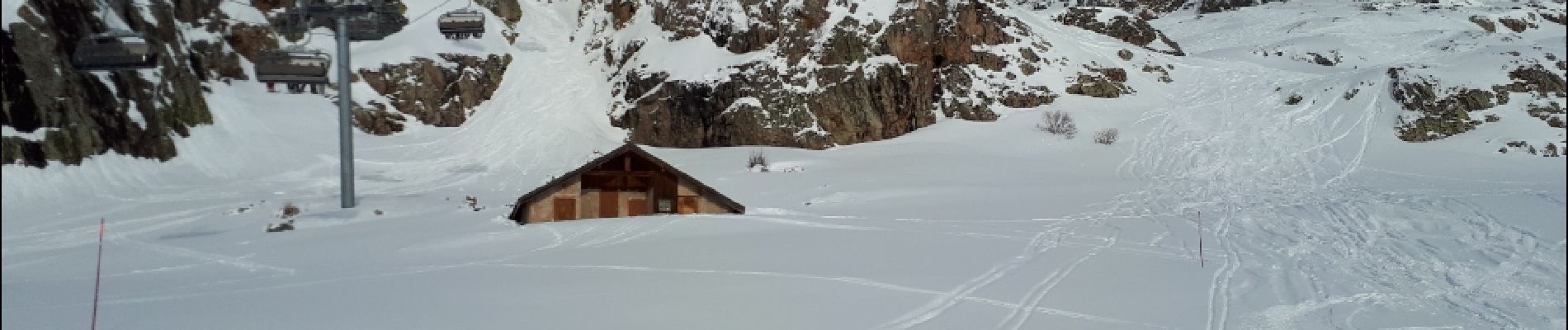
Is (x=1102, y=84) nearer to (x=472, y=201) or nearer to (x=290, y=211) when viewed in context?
(x=472, y=201)

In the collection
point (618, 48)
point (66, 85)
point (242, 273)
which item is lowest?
point (242, 273)

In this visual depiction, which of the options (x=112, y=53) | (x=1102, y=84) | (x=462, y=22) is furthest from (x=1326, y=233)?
Result: (x=1102, y=84)

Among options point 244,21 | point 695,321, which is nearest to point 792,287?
point 695,321

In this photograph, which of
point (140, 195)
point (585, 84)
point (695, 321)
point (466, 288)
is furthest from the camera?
point (585, 84)

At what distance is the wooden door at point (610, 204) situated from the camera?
889 inches

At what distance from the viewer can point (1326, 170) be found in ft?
102

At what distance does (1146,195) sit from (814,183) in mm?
10965

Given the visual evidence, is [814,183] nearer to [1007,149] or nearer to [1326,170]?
[1007,149]

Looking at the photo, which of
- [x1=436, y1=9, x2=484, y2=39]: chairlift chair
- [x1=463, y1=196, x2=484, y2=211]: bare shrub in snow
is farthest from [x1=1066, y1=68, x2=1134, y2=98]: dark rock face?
[x1=436, y1=9, x2=484, y2=39]: chairlift chair

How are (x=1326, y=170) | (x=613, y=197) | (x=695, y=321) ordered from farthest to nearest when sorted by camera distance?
1. (x=1326, y=170)
2. (x=613, y=197)
3. (x=695, y=321)

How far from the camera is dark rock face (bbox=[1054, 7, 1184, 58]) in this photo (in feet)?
194

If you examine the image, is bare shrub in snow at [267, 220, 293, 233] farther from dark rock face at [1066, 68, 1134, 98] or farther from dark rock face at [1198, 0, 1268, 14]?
dark rock face at [1198, 0, 1268, 14]

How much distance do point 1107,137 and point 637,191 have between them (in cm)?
2462

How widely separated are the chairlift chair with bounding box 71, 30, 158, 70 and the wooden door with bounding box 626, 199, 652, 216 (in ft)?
34.7
